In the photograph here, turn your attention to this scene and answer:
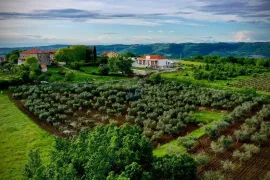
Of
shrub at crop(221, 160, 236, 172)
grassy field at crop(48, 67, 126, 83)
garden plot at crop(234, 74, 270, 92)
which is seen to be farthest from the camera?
grassy field at crop(48, 67, 126, 83)

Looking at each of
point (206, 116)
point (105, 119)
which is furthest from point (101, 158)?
point (206, 116)

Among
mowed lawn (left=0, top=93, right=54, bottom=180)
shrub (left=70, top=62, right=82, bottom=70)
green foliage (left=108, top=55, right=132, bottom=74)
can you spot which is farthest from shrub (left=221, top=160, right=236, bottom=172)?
shrub (left=70, top=62, right=82, bottom=70)

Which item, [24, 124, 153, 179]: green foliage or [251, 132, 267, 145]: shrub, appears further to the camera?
[251, 132, 267, 145]: shrub

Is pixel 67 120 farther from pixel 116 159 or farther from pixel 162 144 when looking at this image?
pixel 116 159

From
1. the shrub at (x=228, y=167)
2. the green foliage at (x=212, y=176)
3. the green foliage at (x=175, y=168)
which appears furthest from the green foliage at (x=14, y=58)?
the green foliage at (x=212, y=176)

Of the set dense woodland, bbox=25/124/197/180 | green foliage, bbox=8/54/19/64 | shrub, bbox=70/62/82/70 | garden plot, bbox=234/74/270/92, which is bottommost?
garden plot, bbox=234/74/270/92

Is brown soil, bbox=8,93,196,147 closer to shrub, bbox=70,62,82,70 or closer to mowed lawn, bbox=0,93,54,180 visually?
mowed lawn, bbox=0,93,54,180

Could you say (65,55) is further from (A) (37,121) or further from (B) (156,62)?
(A) (37,121)

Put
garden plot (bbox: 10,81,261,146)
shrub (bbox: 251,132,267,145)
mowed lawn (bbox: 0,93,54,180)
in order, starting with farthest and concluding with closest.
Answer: garden plot (bbox: 10,81,261,146) → shrub (bbox: 251,132,267,145) → mowed lawn (bbox: 0,93,54,180)

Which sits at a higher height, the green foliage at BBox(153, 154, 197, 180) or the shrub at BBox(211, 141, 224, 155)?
the green foliage at BBox(153, 154, 197, 180)
